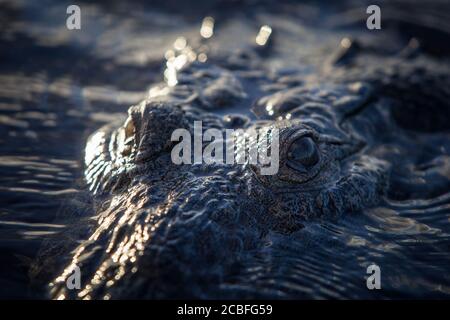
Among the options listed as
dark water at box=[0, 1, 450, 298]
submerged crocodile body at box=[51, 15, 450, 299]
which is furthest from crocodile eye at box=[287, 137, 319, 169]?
dark water at box=[0, 1, 450, 298]

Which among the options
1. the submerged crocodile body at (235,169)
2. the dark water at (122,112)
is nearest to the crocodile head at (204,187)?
the submerged crocodile body at (235,169)

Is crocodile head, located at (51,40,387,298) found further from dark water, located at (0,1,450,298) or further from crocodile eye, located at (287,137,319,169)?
dark water, located at (0,1,450,298)

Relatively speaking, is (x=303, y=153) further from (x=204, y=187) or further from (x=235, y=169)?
(x=204, y=187)

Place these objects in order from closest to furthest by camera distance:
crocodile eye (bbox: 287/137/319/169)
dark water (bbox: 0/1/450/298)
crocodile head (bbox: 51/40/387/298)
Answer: crocodile head (bbox: 51/40/387/298) < dark water (bbox: 0/1/450/298) < crocodile eye (bbox: 287/137/319/169)

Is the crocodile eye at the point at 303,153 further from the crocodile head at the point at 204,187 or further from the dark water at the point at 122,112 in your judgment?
the dark water at the point at 122,112

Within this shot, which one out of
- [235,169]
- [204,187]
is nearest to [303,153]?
[235,169]
